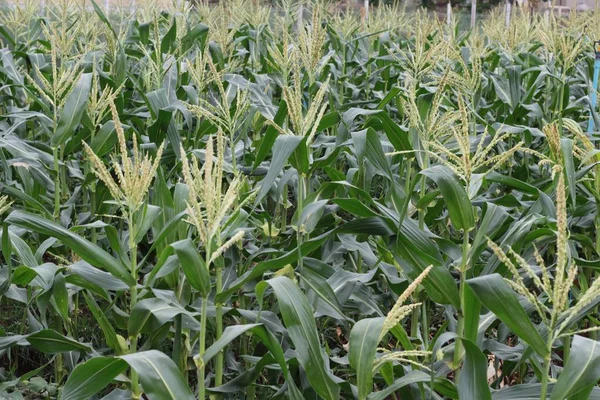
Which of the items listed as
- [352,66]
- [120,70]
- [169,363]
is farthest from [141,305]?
[352,66]

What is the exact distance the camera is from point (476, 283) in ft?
5.82

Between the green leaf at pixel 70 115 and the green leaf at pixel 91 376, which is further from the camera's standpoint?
the green leaf at pixel 70 115

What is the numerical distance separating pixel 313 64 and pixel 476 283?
187 cm

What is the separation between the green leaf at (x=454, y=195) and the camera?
7.24 feet

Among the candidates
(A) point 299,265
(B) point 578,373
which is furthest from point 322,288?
(B) point 578,373

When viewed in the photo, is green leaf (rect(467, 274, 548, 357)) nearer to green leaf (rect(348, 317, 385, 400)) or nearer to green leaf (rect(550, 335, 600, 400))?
green leaf (rect(550, 335, 600, 400))

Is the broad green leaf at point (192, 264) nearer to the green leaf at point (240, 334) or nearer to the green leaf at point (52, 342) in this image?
the green leaf at point (240, 334)

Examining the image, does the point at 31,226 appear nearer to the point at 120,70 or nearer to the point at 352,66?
the point at 120,70

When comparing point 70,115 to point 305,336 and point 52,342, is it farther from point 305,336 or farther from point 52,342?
point 305,336

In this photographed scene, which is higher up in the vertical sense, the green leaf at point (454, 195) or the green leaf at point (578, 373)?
the green leaf at point (454, 195)

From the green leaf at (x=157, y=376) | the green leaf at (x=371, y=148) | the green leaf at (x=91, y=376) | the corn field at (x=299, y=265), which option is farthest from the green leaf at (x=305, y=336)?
the green leaf at (x=371, y=148)

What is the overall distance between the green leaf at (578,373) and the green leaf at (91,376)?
3.21 feet

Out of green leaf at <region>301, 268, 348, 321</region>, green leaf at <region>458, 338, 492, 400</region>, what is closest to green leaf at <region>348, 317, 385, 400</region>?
green leaf at <region>458, 338, 492, 400</region>

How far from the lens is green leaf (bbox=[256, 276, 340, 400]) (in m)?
1.91
